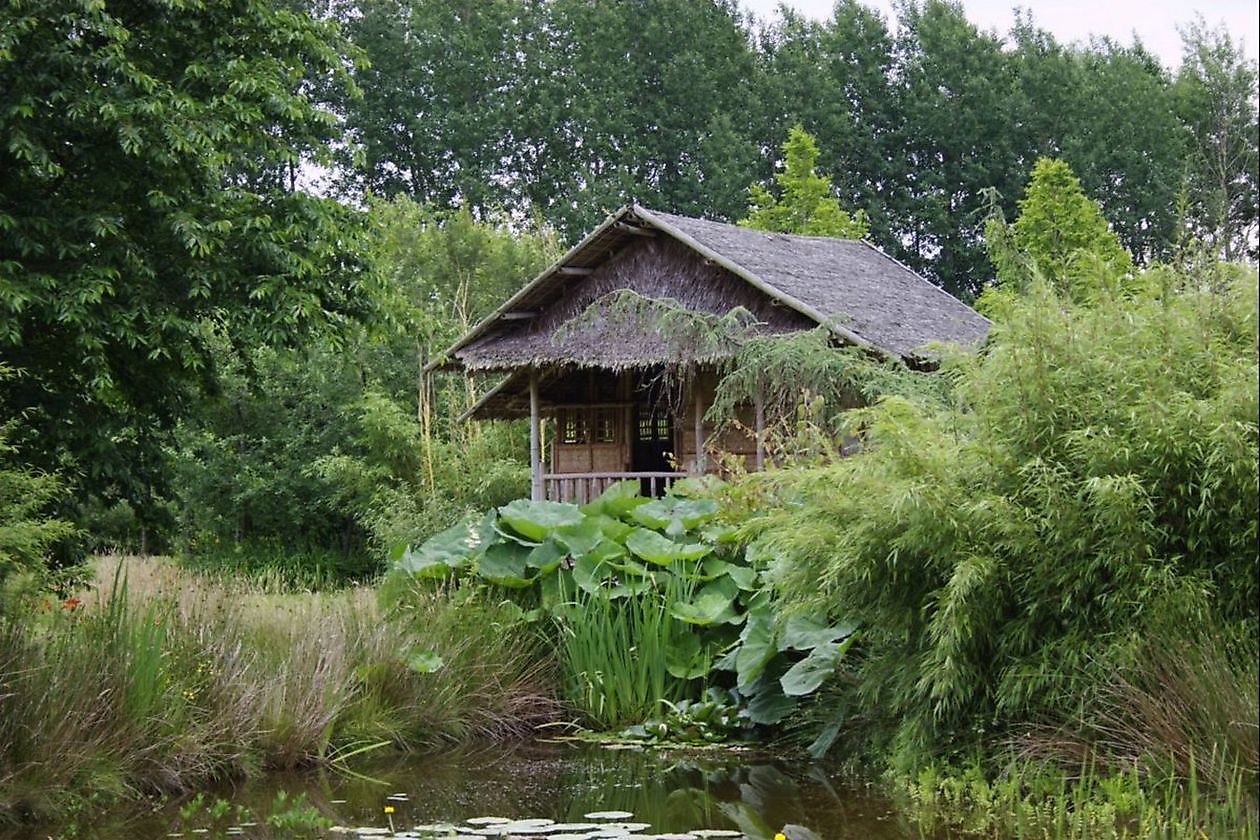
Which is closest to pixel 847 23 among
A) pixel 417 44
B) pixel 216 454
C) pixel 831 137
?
pixel 831 137

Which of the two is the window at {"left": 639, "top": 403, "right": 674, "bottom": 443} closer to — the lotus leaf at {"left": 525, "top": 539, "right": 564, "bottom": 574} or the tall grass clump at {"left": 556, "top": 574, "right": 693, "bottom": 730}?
the lotus leaf at {"left": 525, "top": 539, "right": 564, "bottom": 574}

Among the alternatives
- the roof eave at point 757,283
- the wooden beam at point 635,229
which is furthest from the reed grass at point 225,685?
the wooden beam at point 635,229

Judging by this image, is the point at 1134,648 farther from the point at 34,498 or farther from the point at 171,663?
the point at 34,498

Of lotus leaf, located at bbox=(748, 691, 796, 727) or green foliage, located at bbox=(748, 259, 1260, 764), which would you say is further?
lotus leaf, located at bbox=(748, 691, 796, 727)

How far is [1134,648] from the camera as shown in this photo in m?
6.43

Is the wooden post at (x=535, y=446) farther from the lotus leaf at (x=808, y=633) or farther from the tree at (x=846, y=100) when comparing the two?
the tree at (x=846, y=100)

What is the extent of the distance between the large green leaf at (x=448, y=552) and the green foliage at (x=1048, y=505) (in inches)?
130

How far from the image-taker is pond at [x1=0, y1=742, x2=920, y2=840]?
6953 millimetres

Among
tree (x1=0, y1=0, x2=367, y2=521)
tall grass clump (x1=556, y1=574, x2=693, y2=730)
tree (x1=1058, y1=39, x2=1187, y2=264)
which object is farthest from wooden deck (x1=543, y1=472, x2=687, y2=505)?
tree (x1=1058, y1=39, x2=1187, y2=264)

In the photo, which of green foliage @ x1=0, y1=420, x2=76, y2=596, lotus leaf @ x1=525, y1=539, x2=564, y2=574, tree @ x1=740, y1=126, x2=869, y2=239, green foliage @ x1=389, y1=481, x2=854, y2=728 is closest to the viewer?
green foliage @ x1=0, y1=420, x2=76, y2=596

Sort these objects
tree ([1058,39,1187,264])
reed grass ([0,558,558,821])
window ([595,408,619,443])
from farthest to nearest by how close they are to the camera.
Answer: tree ([1058,39,1187,264])
window ([595,408,619,443])
reed grass ([0,558,558,821])

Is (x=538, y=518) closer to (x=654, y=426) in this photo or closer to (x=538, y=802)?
(x=538, y=802)

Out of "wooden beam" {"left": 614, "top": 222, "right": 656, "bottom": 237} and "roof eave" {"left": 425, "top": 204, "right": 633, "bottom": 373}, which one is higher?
"wooden beam" {"left": 614, "top": 222, "right": 656, "bottom": 237}

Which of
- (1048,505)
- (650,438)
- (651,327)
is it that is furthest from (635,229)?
(1048,505)
